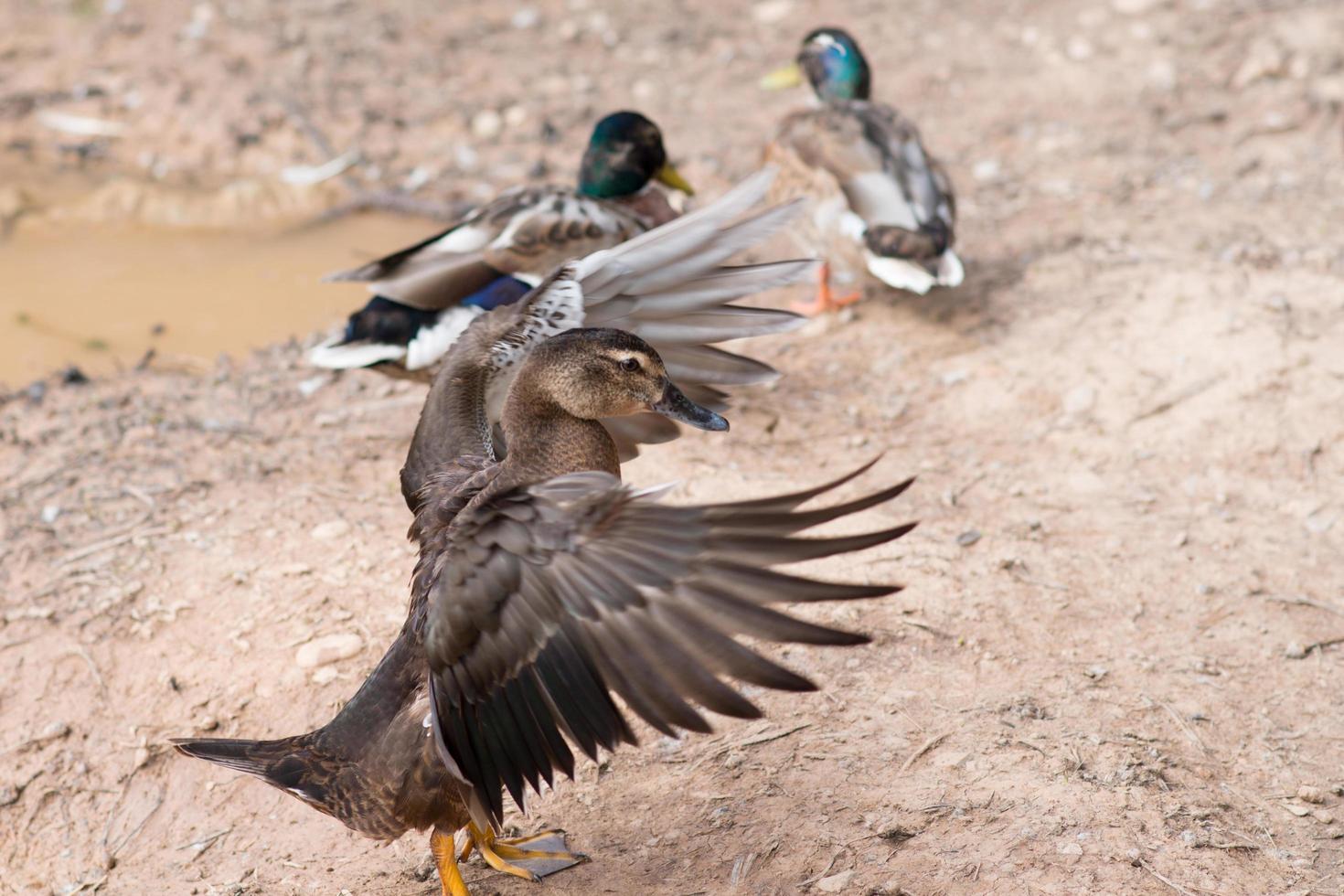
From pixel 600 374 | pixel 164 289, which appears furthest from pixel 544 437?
pixel 164 289

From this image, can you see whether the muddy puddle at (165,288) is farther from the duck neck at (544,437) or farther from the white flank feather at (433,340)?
the duck neck at (544,437)

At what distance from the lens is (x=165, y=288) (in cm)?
664

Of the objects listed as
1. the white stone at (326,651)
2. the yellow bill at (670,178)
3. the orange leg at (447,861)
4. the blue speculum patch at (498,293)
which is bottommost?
the orange leg at (447,861)

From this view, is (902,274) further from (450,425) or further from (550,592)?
(550,592)

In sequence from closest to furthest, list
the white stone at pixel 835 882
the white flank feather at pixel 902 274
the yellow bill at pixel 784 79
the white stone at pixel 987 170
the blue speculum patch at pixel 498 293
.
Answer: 1. the white stone at pixel 835 882
2. the blue speculum patch at pixel 498 293
3. the white flank feather at pixel 902 274
4. the white stone at pixel 987 170
5. the yellow bill at pixel 784 79

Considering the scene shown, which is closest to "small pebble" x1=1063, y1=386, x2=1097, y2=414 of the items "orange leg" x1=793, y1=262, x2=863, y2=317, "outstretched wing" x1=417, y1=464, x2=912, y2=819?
"orange leg" x1=793, y1=262, x2=863, y2=317

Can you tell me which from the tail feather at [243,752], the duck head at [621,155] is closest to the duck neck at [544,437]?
the tail feather at [243,752]

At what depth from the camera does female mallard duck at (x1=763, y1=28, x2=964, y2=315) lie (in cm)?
559

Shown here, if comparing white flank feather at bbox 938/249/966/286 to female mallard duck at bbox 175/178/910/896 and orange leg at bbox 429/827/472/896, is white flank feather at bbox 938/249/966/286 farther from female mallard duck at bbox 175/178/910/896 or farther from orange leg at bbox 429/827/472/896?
orange leg at bbox 429/827/472/896

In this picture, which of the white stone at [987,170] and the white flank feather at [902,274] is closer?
the white flank feather at [902,274]

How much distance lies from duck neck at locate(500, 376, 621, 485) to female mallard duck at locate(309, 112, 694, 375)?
1.61m

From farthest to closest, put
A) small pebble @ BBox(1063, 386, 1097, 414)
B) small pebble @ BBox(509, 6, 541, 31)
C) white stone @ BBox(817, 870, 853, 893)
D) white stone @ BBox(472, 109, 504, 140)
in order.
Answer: small pebble @ BBox(509, 6, 541, 31) → white stone @ BBox(472, 109, 504, 140) → small pebble @ BBox(1063, 386, 1097, 414) → white stone @ BBox(817, 870, 853, 893)

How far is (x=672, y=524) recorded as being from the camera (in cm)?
237

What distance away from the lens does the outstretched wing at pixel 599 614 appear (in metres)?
2.28
